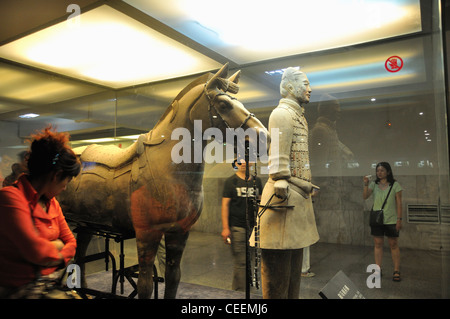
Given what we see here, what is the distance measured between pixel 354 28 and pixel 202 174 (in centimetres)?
174

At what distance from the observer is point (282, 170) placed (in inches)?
92.7

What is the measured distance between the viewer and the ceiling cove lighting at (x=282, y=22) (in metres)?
2.64

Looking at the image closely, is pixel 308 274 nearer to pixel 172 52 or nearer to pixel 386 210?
pixel 386 210

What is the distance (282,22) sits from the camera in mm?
2736

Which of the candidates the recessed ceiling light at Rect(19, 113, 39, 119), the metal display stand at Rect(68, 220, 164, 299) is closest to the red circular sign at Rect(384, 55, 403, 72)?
the metal display stand at Rect(68, 220, 164, 299)

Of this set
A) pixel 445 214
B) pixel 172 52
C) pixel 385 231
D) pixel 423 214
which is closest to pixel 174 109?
pixel 172 52

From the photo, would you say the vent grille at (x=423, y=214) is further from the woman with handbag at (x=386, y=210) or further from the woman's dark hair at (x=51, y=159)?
the woman's dark hair at (x=51, y=159)

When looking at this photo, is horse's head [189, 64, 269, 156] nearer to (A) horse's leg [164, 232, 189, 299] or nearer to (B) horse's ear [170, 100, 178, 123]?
(B) horse's ear [170, 100, 178, 123]

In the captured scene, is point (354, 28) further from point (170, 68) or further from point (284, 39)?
point (170, 68)

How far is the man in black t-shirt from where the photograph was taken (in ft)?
9.23

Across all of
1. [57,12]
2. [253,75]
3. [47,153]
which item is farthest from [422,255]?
[57,12]

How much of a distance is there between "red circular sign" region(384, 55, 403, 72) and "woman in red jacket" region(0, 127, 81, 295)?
2509mm

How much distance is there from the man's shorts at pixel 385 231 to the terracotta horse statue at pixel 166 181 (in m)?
1.43

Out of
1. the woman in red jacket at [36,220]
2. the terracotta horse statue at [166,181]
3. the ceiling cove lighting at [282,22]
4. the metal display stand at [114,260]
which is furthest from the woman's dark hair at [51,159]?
the ceiling cove lighting at [282,22]
